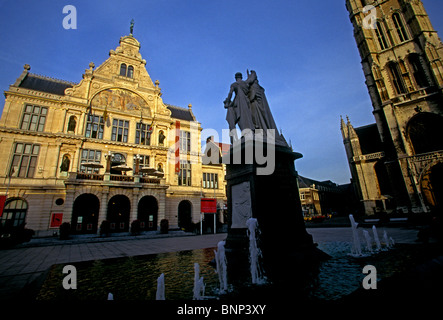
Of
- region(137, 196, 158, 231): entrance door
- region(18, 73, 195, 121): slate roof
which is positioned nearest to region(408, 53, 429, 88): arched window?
region(137, 196, 158, 231): entrance door

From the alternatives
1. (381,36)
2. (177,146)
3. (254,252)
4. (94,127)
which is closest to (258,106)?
(254,252)

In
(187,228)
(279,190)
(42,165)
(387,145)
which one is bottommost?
(187,228)

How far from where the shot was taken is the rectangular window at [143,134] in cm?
2466

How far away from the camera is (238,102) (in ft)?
18.8

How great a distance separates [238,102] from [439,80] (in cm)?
3113

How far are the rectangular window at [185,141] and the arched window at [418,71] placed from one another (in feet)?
104

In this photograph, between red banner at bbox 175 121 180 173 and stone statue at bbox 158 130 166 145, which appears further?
stone statue at bbox 158 130 166 145

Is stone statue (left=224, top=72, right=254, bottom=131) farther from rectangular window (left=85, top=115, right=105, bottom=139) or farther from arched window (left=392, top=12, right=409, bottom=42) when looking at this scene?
arched window (left=392, top=12, right=409, bottom=42)

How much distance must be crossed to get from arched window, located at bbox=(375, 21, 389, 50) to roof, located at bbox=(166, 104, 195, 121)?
1208 inches

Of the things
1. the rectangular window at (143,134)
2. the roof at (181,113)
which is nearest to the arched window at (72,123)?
the rectangular window at (143,134)

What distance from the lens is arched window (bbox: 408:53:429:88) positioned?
24.9 m
